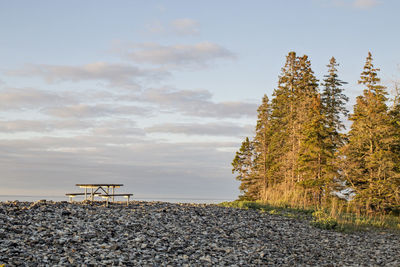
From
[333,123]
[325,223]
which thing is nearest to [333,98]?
[333,123]

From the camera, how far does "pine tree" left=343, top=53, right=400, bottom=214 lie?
27000 mm

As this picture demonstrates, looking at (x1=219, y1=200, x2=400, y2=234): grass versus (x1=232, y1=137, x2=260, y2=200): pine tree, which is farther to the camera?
(x1=232, y1=137, x2=260, y2=200): pine tree

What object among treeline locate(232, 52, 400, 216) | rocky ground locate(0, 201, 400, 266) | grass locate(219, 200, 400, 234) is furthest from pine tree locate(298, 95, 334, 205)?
rocky ground locate(0, 201, 400, 266)

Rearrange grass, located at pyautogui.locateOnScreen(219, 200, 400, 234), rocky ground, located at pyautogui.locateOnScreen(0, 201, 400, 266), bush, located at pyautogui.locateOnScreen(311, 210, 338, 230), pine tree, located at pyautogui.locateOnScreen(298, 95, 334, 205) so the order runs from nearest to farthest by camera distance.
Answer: rocky ground, located at pyautogui.locateOnScreen(0, 201, 400, 266) → bush, located at pyautogui.locateOnScreen(311, 210, 338, 230) → grass, located at pyautogui.locateOnScreen(219, 200, 400, 234) → pine tree, located at pyautogui.locateOnScreen(298, 95, 334, 205)

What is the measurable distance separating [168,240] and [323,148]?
2402 cm

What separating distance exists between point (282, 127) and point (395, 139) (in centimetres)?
1691

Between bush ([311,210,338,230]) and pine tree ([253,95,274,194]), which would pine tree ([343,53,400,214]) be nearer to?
bush ([311,210,338,230])

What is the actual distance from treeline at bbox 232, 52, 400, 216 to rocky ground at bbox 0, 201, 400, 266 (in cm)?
990

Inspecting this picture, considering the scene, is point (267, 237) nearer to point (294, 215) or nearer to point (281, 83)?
point (294, 215)

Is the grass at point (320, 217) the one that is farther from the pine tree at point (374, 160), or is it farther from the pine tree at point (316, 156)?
the pine tree at point (316, 156)

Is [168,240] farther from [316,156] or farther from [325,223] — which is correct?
[316,156]

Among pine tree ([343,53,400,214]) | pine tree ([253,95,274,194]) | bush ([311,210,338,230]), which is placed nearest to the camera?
bush ([311,210,338,230])

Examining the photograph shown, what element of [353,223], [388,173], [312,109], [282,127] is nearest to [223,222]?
[353,223]

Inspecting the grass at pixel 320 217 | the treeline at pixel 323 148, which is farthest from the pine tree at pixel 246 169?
the grass at pixel 320 217
